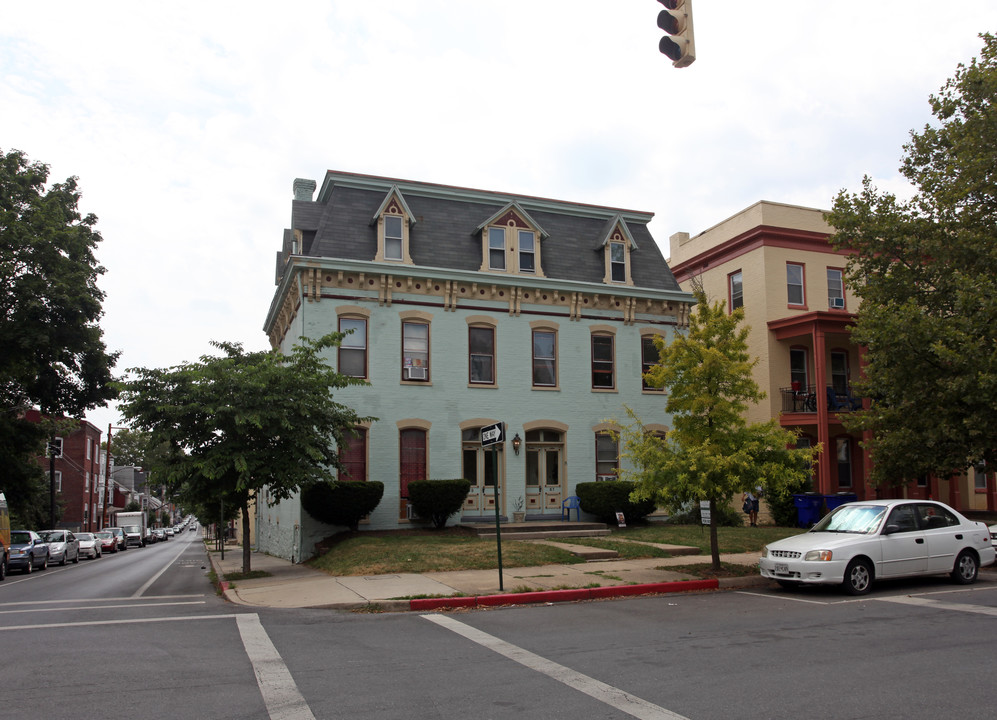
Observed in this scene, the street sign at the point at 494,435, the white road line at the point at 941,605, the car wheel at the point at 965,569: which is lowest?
the white road line at the point at 941,605

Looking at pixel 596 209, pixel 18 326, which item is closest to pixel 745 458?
pixel 596 209

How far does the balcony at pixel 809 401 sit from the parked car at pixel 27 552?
2648cm

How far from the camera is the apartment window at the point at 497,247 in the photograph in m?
24.3

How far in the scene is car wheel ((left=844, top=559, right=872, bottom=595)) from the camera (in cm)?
1209

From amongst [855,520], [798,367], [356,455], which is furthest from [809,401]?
[356,455]

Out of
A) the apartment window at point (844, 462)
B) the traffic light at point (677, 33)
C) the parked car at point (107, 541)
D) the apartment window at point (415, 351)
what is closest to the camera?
the traffic light at point (677, 33)

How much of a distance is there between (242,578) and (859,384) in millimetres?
17386

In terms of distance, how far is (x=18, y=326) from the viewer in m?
27.5

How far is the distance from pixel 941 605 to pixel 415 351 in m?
15.2

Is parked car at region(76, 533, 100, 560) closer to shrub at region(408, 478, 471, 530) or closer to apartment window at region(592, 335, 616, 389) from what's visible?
shrub at region(408, 478, 471, 530)

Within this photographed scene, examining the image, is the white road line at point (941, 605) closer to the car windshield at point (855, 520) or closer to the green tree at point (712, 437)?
the car windshield at point (855, 520)

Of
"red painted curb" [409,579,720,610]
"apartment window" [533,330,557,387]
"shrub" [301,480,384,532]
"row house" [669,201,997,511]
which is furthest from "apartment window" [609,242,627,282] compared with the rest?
"red painted curb" [409,579,720,610]

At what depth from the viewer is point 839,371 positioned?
2920 cm

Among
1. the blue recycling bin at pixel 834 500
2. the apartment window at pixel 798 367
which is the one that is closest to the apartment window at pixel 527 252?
the apartment window at pixel 798 367
